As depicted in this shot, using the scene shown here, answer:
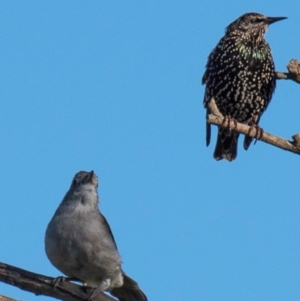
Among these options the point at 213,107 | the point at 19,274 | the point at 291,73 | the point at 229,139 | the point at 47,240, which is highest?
the point at 229,139

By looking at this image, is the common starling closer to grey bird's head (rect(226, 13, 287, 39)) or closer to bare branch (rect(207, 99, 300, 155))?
grey bird's head (rect(226, 13, 287, 39))

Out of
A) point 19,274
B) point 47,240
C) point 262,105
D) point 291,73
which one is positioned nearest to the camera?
point 19,274

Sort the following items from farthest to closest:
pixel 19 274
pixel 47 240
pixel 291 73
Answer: pixel 291 73 < pixel 47 240 < pixel 19 274

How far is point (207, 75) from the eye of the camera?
11.1m

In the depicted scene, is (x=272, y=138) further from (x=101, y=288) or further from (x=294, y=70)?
(x=101, y=288)

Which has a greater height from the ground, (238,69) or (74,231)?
(238,69)

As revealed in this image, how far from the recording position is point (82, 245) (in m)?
6.78

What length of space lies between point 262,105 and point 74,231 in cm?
443

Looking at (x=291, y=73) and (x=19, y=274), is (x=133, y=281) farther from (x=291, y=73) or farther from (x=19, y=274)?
(x=291, y=73)

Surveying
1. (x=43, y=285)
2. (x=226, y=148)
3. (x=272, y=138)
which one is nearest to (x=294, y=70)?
(x=272, y=138)

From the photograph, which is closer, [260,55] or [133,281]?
[133,281]

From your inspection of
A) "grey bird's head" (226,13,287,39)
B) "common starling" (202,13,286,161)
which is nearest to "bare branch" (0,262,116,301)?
"common starling" (202,13,286,161)

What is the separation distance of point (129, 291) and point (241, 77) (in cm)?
424

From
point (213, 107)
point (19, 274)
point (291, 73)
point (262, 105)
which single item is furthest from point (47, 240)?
A: point (262, 105)
